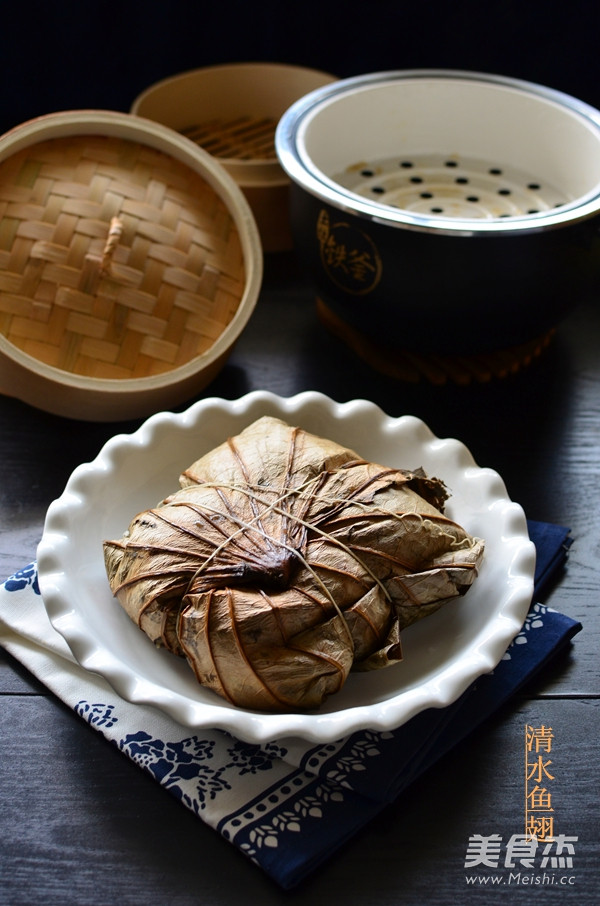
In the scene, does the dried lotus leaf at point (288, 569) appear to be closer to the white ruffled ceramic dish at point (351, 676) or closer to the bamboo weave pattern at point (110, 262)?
the white ruffled ceramic dish at point (351, 676)

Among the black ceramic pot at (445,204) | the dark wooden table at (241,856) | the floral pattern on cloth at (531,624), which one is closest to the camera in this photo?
the dark wooden table at (241,856)

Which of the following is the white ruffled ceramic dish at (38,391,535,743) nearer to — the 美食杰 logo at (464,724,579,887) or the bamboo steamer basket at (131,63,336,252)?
the 美食杰 logo at (464,724,579,887)

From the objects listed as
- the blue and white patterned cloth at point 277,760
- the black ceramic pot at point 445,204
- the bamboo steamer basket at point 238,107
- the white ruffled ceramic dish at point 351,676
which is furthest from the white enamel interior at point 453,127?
the blue and white patterned cloth at point 277,760

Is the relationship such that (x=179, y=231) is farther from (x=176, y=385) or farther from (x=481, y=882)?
(x=481, y=882)

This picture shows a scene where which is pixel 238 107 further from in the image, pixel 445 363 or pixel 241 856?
pixel 241 856

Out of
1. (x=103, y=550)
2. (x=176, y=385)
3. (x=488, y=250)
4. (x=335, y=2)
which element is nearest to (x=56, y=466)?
(x=176, y=385)

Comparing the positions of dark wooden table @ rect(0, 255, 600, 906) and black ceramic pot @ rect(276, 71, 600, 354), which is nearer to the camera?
dark wooden table @ rect(0, 255, 600, 906)

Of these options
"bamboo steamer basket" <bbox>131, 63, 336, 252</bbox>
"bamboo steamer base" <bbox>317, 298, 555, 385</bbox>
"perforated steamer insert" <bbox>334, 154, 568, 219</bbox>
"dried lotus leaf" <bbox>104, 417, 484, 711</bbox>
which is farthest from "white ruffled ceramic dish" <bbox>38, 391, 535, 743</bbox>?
"bamboo steamer basket" <bbox>131, 63, 336, 252</bbox>
